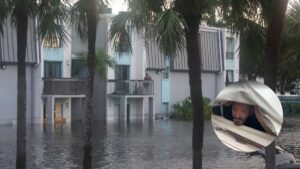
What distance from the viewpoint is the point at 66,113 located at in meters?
49.6

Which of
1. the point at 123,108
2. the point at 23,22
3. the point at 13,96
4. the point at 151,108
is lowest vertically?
the point at 151,108

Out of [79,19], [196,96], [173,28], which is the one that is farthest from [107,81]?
[173,28]

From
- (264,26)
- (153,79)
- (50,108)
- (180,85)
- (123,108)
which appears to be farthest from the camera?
(180,85)

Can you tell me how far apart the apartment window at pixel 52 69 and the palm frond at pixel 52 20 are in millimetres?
33967

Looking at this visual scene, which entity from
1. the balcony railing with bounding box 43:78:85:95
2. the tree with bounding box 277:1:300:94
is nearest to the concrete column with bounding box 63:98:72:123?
the balcony railing with bounding box 43:78:85:95

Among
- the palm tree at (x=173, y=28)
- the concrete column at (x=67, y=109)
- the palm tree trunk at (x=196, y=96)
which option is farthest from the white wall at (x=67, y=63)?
the palm tree trunk at (x=196, y=96)

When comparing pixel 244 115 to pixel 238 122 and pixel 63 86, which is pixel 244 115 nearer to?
Answer: pixel 238 122

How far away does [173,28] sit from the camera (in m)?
10.6

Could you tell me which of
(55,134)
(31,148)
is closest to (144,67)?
(55,134)

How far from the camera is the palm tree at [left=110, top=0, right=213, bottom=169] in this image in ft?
35.0

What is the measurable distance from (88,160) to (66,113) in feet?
124

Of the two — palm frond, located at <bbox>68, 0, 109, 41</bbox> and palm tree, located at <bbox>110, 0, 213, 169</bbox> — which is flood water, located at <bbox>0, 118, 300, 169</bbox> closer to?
palm frond, located at <bbox>68, 0, 109, 41</bbox>

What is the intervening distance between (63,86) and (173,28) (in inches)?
1496

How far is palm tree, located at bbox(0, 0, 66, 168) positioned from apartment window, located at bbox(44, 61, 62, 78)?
34.3m
